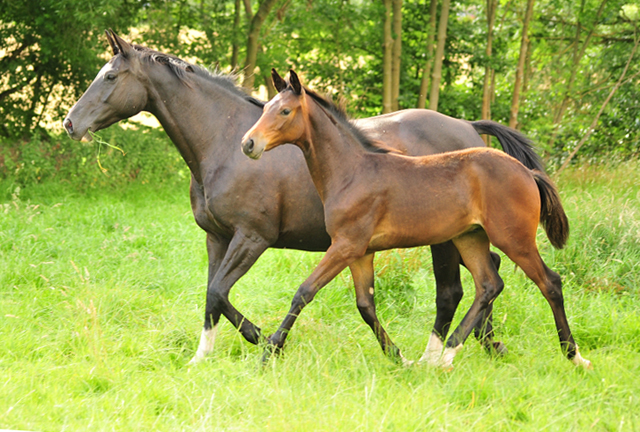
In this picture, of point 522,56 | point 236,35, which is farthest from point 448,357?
point 236,35

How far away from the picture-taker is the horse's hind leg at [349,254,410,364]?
4062mm

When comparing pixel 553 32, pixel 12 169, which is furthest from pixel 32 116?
pixel 553 32

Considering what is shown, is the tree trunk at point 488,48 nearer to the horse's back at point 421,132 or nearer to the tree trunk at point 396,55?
the tree trunk at point 396,55

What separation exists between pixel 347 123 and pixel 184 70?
1.32m

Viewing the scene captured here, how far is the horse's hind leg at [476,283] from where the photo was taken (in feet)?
12.8

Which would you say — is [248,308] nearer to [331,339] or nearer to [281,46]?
[331,339]

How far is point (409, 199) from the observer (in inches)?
151

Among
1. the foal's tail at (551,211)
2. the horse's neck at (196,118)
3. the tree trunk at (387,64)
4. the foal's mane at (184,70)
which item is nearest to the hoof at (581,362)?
the foal's tail at (551,211)

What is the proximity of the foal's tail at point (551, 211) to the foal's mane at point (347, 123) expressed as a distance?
1.04 metres

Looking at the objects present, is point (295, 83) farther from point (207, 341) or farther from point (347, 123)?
point (207, 341)

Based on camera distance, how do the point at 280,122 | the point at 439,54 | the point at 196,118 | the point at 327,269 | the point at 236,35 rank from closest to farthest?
the point at 280,122
the point at 327,269
the point at 196,118
the point at 439,54
the point at 236,35

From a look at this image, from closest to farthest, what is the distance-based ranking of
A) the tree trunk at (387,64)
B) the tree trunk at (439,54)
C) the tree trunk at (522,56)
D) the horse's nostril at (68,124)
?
the horse's nostril at (68,124) < the tree trunk at (522,56) < the tree trunk at (439,54) < the tree trunk at (387,64)

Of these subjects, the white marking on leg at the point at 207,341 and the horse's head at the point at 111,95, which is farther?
the white marking on leg at the point at 207,341

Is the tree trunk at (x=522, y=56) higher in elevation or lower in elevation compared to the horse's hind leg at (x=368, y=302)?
higher
